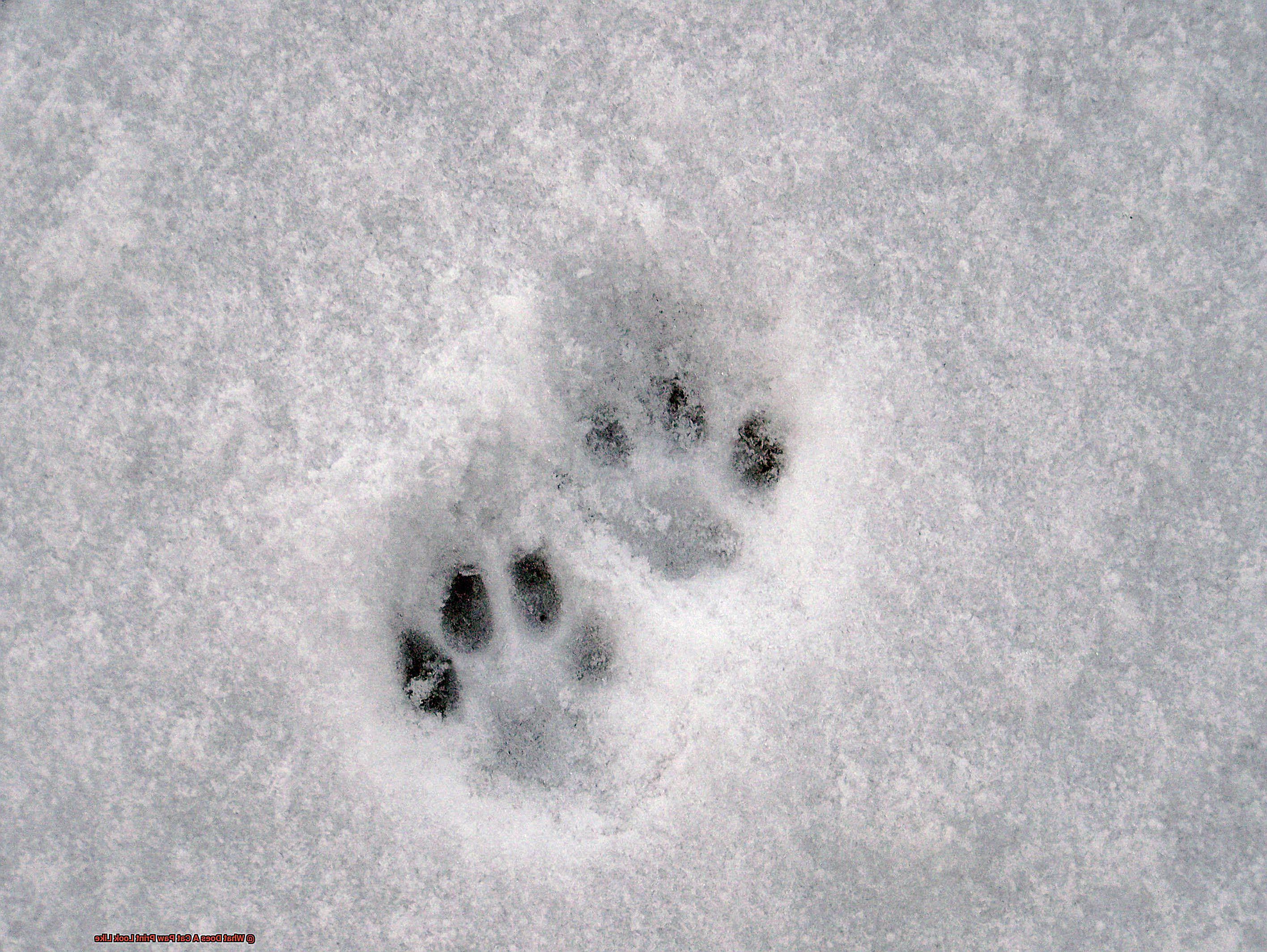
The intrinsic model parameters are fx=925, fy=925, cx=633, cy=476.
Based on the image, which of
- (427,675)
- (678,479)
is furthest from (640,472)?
(427,675)

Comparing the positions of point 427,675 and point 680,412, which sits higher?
point 680,412

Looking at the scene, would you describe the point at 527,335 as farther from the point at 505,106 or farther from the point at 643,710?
the point at 643,710

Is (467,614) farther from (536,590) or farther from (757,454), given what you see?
(757,454)

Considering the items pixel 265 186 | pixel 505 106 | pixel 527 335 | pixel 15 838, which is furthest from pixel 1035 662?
pixel 15 838

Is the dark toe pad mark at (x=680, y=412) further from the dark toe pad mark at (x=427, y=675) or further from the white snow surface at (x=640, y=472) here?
the dark toe pad mark at (x=427, y=675)

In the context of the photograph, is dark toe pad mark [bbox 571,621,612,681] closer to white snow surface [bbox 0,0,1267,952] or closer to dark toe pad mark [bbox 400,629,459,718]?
white snow surface [bbox 0,0,1267,952]
